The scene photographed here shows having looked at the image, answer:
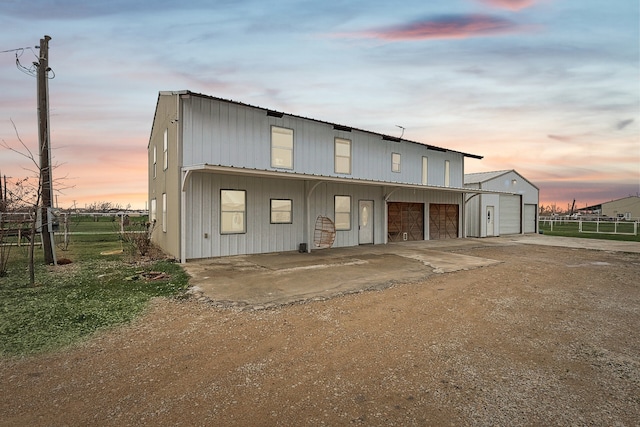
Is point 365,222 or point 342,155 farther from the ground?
point 342,155

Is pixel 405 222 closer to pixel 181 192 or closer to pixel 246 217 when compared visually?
pixel 246 217

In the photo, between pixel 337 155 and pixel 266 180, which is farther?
pixel 337 155

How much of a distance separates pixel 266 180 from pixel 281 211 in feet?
4.38

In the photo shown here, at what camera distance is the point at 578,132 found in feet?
56.4

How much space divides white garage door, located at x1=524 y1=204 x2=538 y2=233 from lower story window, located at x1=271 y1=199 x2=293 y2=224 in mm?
19697

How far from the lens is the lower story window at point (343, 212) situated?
49.0ft

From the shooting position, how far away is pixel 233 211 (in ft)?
38.7

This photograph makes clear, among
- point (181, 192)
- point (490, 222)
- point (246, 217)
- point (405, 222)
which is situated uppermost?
point (181, 192)

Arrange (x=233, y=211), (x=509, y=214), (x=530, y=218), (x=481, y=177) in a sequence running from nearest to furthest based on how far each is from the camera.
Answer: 1. (x=233, y=211)
2. (x=481, y=177)
3. (x=509, y=214)
4. (x=530, y=218)

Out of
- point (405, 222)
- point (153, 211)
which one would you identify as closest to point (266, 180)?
point (153, 211)

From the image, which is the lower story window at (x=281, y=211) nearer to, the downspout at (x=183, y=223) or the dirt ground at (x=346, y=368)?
the downspout at (x=183, y=223)

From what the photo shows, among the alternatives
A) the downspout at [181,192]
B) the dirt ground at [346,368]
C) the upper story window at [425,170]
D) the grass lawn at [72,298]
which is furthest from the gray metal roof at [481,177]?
the grass lawn at [72,298]

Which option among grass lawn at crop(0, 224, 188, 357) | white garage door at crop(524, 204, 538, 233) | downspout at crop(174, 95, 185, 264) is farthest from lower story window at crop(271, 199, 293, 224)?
white garage door at crop(524, 204, 538, 233)

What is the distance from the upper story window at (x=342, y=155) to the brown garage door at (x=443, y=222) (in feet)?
22.3
